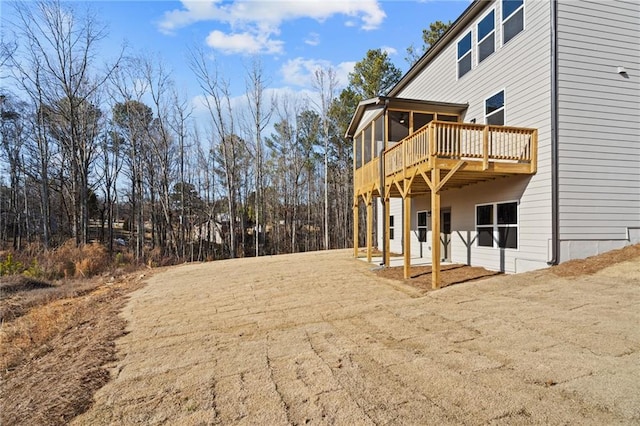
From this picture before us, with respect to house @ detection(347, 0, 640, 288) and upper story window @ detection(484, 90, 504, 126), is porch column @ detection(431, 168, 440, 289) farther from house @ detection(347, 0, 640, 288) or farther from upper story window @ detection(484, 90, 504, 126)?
upper story window @ detection(484, 90, 504, 126)

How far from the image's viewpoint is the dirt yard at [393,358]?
8.91 feet

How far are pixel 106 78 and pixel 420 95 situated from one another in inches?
732

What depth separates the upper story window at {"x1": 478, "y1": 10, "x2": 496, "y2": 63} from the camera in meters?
9.83

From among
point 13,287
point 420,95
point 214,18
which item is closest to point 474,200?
point 420,95

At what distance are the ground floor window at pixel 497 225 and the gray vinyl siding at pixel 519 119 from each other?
0.18m

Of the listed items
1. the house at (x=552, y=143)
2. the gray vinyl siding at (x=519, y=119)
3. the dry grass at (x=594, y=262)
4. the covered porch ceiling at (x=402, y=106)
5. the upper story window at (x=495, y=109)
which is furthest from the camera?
the covered porch ceiling at (x=402, y=106)

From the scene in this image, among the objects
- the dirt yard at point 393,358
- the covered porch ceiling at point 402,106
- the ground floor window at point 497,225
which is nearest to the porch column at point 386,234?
the ground floor window at point 497,225

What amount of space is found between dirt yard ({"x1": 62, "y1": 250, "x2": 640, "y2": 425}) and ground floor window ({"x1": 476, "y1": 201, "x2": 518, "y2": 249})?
2.19 meters

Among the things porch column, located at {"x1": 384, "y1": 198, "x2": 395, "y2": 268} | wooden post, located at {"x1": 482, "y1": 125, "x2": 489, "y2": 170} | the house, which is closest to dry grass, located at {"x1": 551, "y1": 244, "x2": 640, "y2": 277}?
the house

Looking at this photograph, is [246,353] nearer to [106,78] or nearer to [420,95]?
[420,95]

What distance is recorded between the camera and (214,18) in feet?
34.5

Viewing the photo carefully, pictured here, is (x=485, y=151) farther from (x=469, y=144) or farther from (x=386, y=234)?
(x=386, y=234)

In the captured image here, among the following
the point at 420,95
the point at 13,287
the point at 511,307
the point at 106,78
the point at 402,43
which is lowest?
the point at 13,287

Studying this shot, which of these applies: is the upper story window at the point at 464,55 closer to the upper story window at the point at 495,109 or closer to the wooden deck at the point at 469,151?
the upper story window at the point at 495,109
